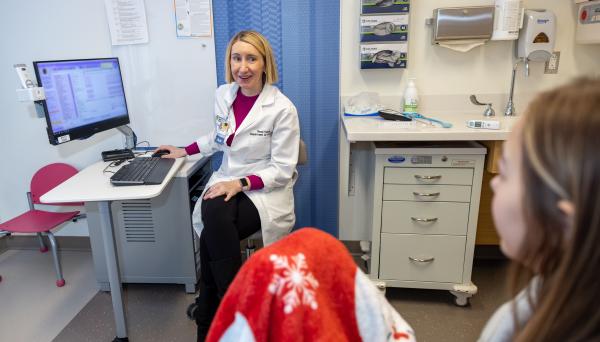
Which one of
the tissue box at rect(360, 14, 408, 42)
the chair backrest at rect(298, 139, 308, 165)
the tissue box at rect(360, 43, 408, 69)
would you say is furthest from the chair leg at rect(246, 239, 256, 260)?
the tissue box at rect(360, 14, 408, 42)

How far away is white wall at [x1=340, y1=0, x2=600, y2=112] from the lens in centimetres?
221

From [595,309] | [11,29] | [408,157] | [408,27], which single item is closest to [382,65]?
[408,27]

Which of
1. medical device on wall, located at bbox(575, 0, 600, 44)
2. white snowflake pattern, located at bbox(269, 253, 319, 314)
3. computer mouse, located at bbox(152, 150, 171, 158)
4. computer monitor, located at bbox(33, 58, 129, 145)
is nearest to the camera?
white snowflake pattern, located at bbox(269, 253, 319, 314)

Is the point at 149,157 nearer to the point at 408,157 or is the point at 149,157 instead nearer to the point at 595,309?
the point at 408,157

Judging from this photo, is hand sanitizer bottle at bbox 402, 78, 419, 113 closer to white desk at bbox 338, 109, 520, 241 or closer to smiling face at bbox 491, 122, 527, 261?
white desk at bbox 338, 109, 520, 241

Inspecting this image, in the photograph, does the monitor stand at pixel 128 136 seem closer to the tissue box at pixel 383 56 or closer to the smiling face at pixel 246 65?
the smiling face at pixel 246 65

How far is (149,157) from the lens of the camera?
2102 millimetres

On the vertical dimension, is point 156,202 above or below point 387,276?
above

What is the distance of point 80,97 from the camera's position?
1.93 m

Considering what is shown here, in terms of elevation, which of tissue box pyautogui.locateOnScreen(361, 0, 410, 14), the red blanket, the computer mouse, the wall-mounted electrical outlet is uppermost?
tissue box pyautogui.locateOnScreen(361, 0, 410, 14)

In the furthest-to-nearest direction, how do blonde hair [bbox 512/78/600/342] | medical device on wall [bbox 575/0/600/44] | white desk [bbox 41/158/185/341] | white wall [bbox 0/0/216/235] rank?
white wall [bbox 0/0/216/235], medical device on wall [bbox 575/0/600/44], white desk [bbox 41/158/185/341], blonde hair [bbox 512/78/600/342]

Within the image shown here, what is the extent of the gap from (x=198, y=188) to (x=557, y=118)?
202 centimetres

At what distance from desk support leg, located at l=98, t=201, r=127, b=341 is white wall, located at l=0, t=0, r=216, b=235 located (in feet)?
2.84

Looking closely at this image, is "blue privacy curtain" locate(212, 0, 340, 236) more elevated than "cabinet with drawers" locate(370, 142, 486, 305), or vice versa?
"blue privacy curtain" locate(212, 0, 340, 236)
